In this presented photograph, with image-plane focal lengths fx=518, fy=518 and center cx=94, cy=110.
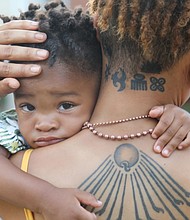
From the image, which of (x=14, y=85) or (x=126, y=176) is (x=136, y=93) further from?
(x=14, y=85)

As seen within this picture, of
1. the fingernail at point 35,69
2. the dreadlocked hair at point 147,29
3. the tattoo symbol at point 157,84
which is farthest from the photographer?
the fingernail at point 35,69

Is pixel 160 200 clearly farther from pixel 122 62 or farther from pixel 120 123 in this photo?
pixel 122 62

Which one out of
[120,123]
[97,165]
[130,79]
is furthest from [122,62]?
[97,165]

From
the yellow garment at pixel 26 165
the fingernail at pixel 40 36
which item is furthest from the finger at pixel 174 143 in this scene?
the fingernail at pixel 40 36

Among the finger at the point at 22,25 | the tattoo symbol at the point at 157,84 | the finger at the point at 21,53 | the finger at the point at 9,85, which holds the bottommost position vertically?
the finger at the point at 9,85

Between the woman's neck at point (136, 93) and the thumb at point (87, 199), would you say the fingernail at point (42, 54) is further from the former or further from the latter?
the thumb at point (87, 199)

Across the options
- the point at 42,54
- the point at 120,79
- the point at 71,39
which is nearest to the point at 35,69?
the point at 42,54

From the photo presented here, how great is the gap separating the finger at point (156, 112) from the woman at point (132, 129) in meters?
0.02

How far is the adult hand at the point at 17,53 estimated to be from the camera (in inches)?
67.6

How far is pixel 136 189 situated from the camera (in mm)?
1530

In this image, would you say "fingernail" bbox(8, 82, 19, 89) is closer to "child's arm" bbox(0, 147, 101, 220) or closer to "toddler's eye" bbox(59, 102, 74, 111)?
"toddler's eye" bbox(59, 102, 74, 111)

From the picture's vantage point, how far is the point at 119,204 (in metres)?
1.53

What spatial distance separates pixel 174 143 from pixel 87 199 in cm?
32

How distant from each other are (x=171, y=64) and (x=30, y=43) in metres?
0.51
